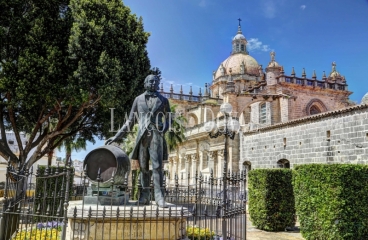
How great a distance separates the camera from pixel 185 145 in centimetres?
3225

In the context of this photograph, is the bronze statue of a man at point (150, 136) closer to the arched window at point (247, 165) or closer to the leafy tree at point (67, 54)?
the leafy tree at point (67, 54)

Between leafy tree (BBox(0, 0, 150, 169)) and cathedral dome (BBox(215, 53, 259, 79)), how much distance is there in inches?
1108

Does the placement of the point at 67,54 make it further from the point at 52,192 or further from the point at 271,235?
the point at 271,235

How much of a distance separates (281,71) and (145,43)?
52.1ft

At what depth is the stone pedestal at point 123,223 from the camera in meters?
4.89

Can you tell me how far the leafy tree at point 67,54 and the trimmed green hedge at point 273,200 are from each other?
672cm

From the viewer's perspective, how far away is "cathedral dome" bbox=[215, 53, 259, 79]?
4082 cm

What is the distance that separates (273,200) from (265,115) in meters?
18.2

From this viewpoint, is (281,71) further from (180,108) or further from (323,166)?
(323,166)

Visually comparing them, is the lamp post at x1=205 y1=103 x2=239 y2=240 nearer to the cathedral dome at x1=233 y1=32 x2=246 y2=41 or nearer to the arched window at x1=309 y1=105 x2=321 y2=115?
the arched window at x1=309 y1=105 x2=321 y2=115

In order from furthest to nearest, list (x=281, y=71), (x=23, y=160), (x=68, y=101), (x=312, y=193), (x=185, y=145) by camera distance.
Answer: (x=185, y=145) < (x=281, y=71) < (x=23, y=160) < (x=68, y=101) < (x=312, y=193)

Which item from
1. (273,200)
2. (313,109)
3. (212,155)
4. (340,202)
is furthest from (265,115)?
(340,202)

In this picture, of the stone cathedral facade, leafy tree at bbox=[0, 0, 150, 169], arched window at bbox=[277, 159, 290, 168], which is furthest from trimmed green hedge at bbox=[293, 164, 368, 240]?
arched window at bbox=[277, 159, 290, 168]

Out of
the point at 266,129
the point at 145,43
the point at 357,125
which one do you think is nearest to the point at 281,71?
the point at 266,129
